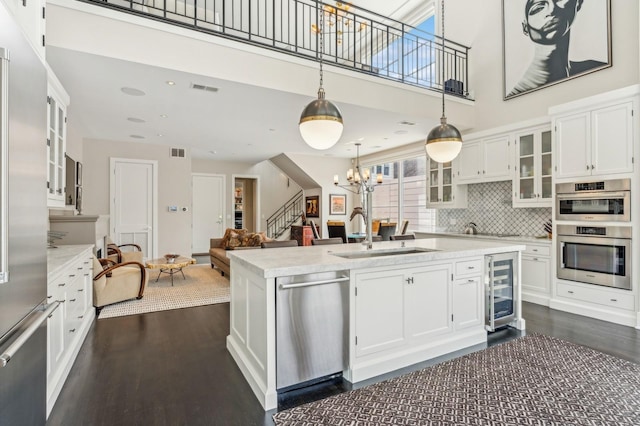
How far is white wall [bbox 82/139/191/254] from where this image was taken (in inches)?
279

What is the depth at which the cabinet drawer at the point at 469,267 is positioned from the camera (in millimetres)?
→ 3170

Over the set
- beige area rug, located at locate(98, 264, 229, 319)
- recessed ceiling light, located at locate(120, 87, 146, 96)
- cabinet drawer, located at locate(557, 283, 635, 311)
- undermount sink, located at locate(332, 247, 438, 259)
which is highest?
recessed ceiling light, located at locate(120, 87, 146, 96)

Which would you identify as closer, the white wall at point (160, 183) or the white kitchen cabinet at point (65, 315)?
the white kitchen cabinet at point (65, 315)

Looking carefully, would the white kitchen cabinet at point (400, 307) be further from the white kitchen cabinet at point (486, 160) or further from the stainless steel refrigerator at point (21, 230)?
the white kitchen cabinet at point (486, 160)

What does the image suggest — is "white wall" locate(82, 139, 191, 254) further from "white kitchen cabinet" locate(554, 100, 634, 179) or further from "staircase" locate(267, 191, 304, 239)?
"white kitchen cabinet" locate(554, 100, 634, 179)

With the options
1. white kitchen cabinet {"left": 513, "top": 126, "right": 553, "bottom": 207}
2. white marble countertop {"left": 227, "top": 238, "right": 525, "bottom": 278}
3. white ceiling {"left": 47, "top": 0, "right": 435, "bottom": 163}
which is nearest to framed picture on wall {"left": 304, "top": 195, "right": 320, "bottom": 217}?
white ceiling {"left": 47, "top": 0, "right": 435, "bottom": 163}

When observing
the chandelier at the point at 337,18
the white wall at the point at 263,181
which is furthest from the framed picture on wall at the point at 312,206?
the chandelier at the point at 337,18

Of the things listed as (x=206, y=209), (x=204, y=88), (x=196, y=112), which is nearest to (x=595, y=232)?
(x=204, y=88)

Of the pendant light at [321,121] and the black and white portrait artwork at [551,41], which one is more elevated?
the black and white portrait artwork at [551,41]

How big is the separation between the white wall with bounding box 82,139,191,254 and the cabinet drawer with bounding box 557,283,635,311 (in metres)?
7.46

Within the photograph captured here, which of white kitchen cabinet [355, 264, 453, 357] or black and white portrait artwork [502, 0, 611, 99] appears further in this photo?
black and white portrait artwork [502, 0, 611, 99]

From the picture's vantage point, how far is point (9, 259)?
1261 millimetres

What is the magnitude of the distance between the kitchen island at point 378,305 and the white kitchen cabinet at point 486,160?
8.69 ft

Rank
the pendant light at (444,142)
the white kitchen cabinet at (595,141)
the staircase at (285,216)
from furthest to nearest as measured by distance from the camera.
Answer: the staircase at (285,216)
the white kitchen cabinet at (595,141)
the pendant light at (444,142)
